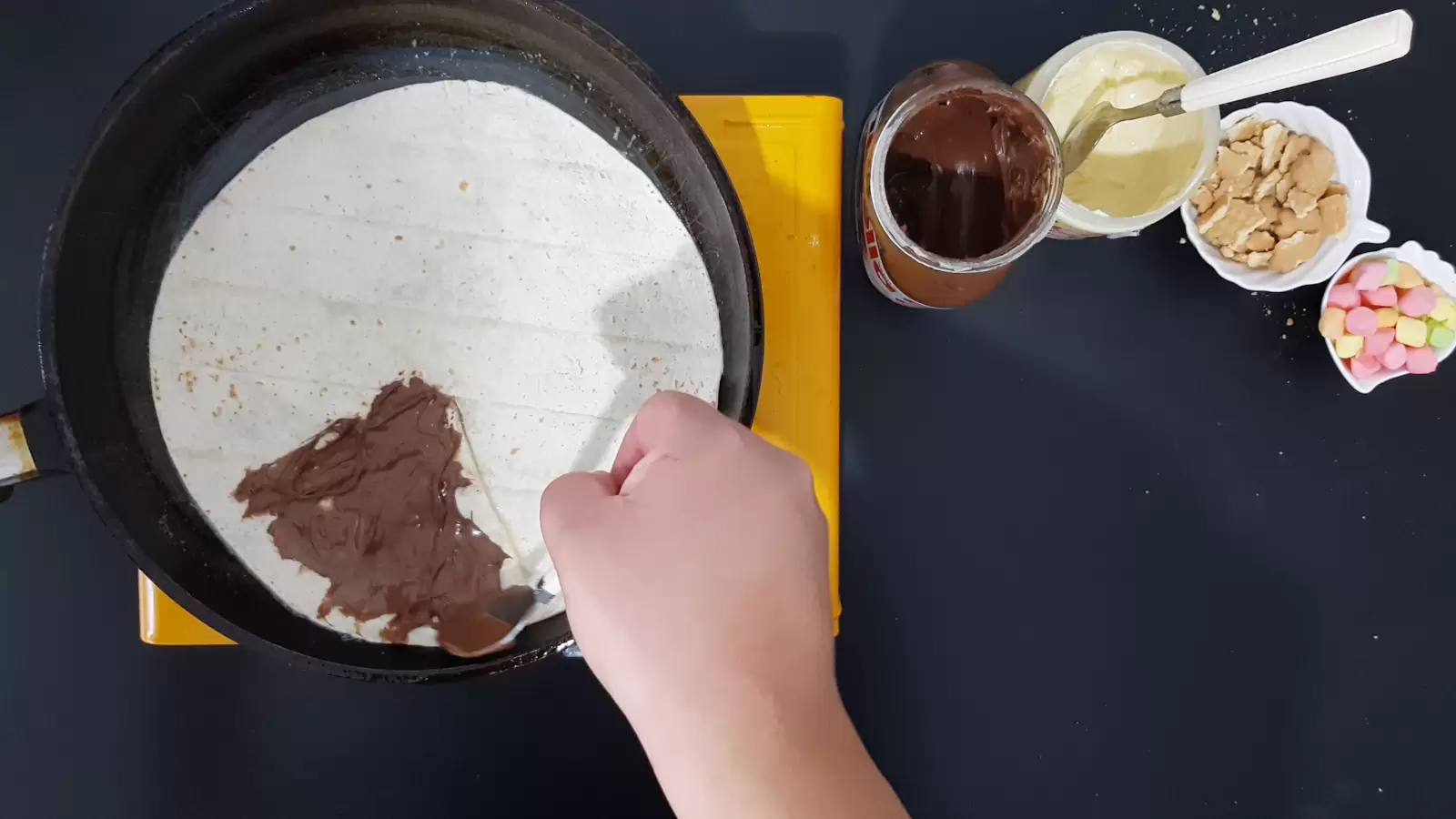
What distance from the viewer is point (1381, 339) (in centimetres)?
54

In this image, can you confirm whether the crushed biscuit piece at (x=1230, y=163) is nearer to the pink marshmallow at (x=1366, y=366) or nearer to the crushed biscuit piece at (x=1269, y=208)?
the crushed biscuit piece at (x=1269, y=208)

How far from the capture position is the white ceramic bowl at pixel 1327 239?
0.53m

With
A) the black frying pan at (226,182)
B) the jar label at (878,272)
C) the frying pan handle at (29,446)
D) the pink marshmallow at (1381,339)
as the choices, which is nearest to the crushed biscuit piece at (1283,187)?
the pink marshmallow at (1381,339)

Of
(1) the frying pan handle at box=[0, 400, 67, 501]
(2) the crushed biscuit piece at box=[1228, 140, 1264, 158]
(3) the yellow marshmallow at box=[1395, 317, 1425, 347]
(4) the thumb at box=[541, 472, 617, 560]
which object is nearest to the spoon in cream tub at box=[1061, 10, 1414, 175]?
(2) the crushed biscuit piece at box=[1228, 140, 1264, 158]

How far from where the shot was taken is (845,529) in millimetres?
565

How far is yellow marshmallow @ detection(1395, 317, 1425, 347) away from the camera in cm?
52

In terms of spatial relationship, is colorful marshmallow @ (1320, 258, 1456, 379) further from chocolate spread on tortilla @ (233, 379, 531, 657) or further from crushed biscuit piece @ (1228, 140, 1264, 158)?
chocolate spread on tortilla @ (233, 379, 531, 657)

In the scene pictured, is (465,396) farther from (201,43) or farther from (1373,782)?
(1373,782)

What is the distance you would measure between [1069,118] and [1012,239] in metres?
0.12

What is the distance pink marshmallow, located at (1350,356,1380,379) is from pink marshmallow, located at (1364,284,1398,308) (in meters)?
0.03

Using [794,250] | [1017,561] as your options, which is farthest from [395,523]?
[1017,561]

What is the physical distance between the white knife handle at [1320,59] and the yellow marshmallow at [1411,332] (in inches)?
8.8

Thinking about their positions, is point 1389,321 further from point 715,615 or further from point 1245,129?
point 715,615

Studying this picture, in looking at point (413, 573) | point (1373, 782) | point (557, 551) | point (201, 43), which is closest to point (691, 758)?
point (557, 551)
